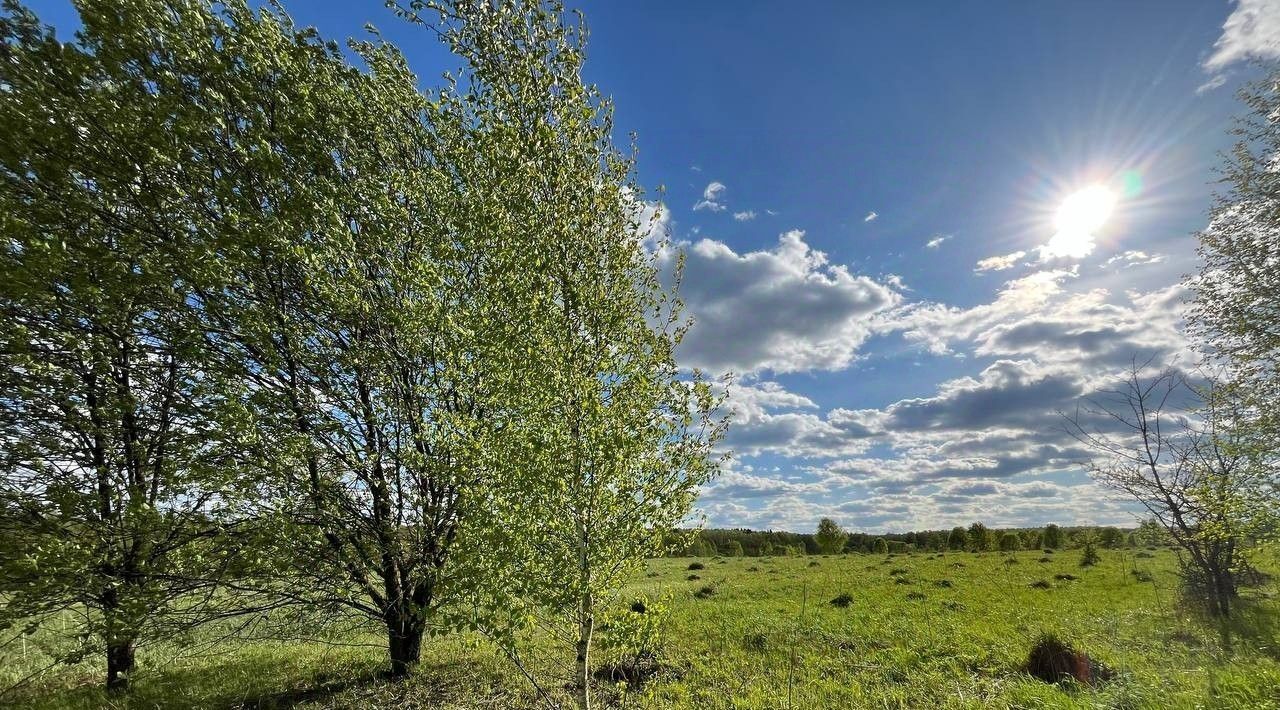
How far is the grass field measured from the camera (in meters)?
9.87

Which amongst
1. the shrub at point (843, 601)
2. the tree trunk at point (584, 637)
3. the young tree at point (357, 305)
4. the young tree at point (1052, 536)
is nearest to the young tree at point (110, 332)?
the young tree at point (357, 305)

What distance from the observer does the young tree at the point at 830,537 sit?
62.4 metres

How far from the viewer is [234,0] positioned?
32.2 feet

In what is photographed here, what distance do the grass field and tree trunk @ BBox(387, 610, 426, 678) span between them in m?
0.44

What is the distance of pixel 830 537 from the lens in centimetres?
6266

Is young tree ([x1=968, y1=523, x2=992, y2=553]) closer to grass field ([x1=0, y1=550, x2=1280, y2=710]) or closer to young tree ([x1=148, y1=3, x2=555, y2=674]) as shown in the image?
grass field ([x1=0, y1=550, x2=1280, y2=710])

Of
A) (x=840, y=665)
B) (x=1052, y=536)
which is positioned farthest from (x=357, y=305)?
(x=1052, y=536)

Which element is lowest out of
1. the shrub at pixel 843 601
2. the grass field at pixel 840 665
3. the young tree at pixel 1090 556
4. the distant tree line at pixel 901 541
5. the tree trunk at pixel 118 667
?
the distant tree line at pixel 901 541

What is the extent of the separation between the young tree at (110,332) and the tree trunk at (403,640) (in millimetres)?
3467

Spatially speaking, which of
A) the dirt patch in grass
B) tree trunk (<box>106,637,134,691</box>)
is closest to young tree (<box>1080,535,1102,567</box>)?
the dirt patch in grass

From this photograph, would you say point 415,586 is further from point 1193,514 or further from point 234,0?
point 1193,514

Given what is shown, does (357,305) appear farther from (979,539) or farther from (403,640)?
(979,539)

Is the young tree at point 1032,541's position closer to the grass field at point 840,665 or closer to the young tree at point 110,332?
the grass field at point 840,665

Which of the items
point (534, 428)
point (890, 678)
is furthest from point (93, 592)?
point (890, 678)
